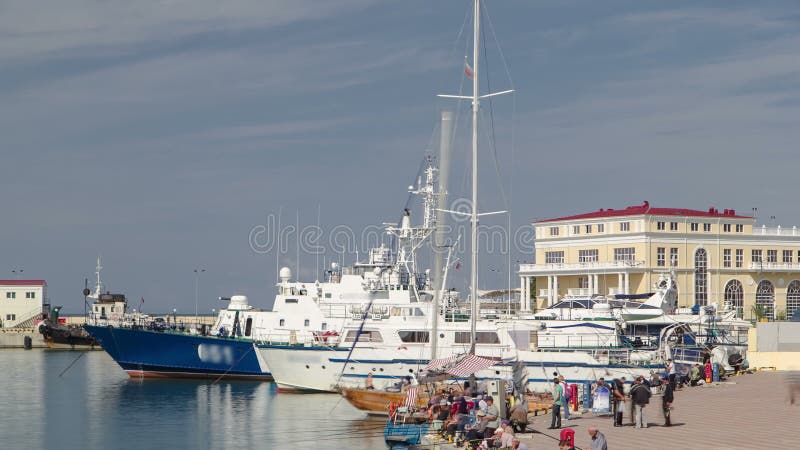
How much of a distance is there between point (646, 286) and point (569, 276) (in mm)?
7085

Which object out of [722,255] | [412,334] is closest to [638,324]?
[412,334]

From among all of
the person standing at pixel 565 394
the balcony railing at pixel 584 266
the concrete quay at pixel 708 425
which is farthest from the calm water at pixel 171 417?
Answer: the balcony railing at pixel 584 266

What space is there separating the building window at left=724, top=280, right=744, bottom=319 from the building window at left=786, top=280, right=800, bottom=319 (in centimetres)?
406

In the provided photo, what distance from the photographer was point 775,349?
1852 inches

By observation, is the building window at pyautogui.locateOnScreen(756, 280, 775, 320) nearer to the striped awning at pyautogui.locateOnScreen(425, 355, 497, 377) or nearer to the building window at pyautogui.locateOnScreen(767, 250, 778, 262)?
the building window at pyautogui.locateOnScreen(767, 250, 778, 262)

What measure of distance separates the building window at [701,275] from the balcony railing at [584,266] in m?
5.51

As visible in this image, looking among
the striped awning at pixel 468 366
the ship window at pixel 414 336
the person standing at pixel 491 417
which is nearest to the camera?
the person standing at pixel 491 417

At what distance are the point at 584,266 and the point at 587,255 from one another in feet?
6.21

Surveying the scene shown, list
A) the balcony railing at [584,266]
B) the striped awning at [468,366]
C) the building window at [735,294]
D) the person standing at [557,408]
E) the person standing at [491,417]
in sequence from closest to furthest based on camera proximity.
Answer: the person standing at [491,417] → the person standing at [557,408] → the striped awning at [468,366] → the balcony railing at [584,266] → the building window at [735,294]

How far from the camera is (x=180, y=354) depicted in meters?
59.0

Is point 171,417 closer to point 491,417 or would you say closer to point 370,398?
point 370,398

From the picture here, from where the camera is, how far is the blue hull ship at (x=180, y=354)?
191ft

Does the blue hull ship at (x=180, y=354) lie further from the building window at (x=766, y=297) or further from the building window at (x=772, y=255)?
the building window at (x=772, y=255)

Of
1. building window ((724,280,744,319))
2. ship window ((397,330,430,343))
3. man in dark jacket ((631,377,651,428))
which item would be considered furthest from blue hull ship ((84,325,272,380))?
building window ((724,280,744,319))
